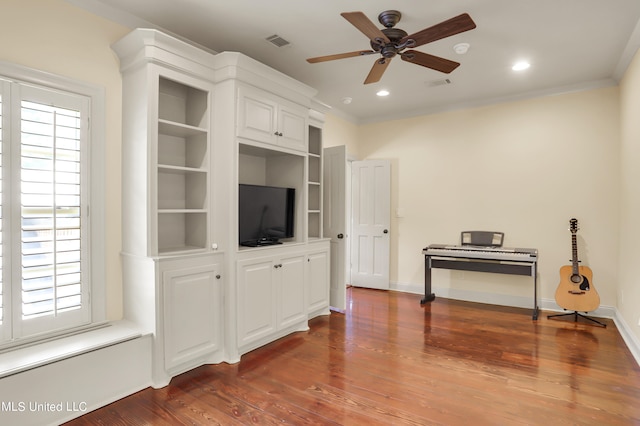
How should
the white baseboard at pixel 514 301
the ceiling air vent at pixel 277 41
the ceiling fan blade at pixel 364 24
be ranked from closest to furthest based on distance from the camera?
1. the ceiling fan blade at pixel 364 24
2. the ceiling air vent at pixel 277 41
3. the white baseboard at pixel 514 301

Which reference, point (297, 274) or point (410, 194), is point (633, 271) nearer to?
point (410, 194)

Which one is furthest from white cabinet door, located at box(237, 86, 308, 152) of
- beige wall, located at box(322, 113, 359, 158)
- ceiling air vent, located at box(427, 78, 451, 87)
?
ceiling air vent, located at box(427, 78, 451, 87)

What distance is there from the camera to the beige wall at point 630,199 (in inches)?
127

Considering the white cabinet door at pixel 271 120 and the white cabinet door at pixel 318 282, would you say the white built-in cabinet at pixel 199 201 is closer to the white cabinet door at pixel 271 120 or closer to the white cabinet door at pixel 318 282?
the white cabinet door at pixel 271 120

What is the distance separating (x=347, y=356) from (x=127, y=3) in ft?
10.7

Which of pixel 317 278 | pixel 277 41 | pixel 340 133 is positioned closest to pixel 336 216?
pixel 317 278

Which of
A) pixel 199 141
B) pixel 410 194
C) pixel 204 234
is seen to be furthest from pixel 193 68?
pixel 410 194

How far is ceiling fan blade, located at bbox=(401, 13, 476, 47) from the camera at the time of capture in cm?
225

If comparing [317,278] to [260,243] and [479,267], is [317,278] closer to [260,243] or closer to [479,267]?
[260,243]

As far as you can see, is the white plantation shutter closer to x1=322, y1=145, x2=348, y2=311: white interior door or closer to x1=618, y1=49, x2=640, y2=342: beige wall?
x1=322, y1=145, x2=348, y2=311: white interior door

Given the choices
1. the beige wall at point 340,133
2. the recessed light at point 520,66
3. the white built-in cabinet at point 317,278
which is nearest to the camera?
the recessed light at point 520,66

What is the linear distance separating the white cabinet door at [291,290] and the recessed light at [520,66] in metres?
2.97

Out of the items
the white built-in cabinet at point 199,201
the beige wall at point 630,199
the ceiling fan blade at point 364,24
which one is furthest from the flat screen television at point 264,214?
the beige wall at point 630,199

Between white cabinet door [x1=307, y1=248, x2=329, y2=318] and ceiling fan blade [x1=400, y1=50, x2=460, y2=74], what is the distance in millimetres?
2128
